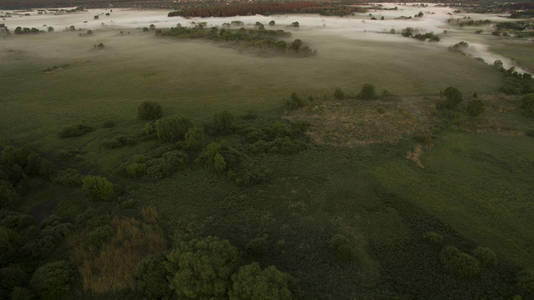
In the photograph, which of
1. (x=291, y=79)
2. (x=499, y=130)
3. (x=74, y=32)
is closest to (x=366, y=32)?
(x=291, y=79)

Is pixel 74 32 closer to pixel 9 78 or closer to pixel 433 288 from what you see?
pixel 9 78

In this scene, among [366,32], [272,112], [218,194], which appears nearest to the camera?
[218,194]

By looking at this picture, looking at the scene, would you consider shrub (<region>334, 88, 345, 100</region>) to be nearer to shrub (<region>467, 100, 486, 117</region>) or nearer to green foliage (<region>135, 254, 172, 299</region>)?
shrub (<region>467, 100, 486, 117</region>)

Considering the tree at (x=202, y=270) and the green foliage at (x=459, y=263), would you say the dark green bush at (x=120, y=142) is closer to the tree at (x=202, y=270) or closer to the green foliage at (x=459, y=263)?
the tree at (x=202, y=270)

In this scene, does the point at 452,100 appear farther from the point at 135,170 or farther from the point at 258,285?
the point at 135,170

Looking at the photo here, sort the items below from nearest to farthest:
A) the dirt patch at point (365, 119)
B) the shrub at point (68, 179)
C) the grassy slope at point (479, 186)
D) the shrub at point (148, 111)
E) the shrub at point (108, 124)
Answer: the grassy slope at point (479, 186), the shrub at point (68, 179), the dirt patch at point (365, 119), the shrub at point (108, 124), the shrub at point (148, 111)

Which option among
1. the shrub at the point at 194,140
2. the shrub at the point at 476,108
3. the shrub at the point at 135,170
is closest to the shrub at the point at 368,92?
the shrub at the point at 476,108
